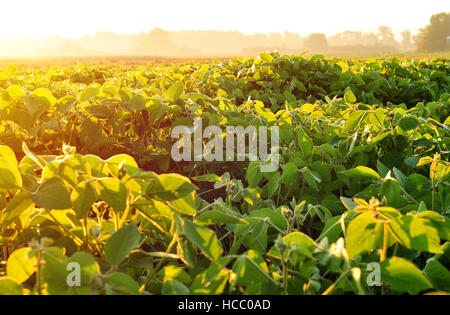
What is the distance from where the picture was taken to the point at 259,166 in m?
1.31

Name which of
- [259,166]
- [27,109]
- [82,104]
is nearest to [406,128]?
[259,166]

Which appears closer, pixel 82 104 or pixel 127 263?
pixel 127 263

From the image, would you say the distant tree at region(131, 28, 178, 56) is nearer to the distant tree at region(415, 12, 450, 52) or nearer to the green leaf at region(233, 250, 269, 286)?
the distant tree at region(415, 12, 450, 52)

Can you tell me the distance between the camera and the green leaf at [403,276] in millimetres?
653

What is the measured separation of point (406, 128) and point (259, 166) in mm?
653

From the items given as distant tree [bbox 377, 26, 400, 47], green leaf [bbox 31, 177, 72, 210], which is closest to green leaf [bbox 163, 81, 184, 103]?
green leaf [bbox 31, 177, 72, 210]

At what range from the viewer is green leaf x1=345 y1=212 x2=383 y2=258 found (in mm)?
679

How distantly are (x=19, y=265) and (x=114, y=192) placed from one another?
0.20 m

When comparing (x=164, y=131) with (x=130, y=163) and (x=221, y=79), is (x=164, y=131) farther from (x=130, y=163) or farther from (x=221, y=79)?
(x=221, y=79)

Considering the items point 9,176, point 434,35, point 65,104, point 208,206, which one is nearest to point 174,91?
point 65,104

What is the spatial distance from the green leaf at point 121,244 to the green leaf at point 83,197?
79 millimetres

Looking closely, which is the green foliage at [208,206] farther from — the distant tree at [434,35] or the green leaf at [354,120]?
the distant tree at [434,35]

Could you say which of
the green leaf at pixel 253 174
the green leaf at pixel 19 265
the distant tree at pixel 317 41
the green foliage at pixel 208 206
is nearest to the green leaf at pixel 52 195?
the green foliage at pixel 208 206
